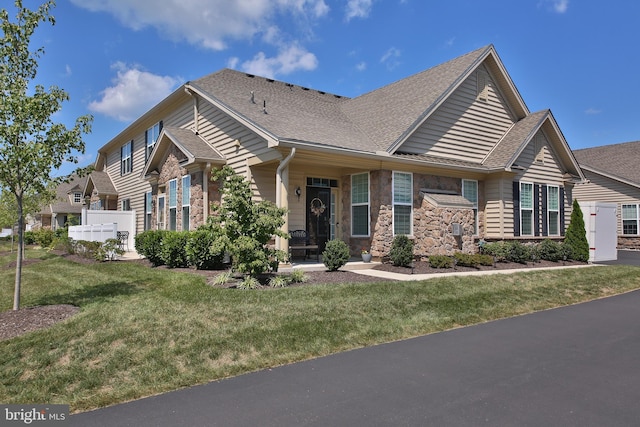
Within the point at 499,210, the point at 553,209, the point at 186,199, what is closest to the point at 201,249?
the point at 186,199

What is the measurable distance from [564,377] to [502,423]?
160 cm

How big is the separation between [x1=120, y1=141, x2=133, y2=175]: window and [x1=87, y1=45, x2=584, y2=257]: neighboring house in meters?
4.47

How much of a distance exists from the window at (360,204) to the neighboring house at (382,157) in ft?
0.14

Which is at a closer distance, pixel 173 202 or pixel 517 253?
pixel 517 253

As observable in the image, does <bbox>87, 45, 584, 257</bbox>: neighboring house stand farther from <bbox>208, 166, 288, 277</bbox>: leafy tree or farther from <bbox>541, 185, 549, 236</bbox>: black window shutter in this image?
<bbox>208, 166, 288, 277</bbox>: leafy tree

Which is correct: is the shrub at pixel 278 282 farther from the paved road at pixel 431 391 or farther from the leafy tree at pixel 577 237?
the leafy tree at pixel 577 237

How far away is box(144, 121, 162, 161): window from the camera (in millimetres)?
19703

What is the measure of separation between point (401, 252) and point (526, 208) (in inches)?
283

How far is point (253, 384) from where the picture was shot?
4.57m

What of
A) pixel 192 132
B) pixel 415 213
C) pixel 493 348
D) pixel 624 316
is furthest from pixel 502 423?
pixel 192 132

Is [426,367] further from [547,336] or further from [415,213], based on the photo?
[415,213]

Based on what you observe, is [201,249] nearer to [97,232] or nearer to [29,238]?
[97,232]

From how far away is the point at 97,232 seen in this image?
17.5 m

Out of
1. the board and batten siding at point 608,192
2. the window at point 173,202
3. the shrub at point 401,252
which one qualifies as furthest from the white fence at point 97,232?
the board and batten siding at point 608,192
